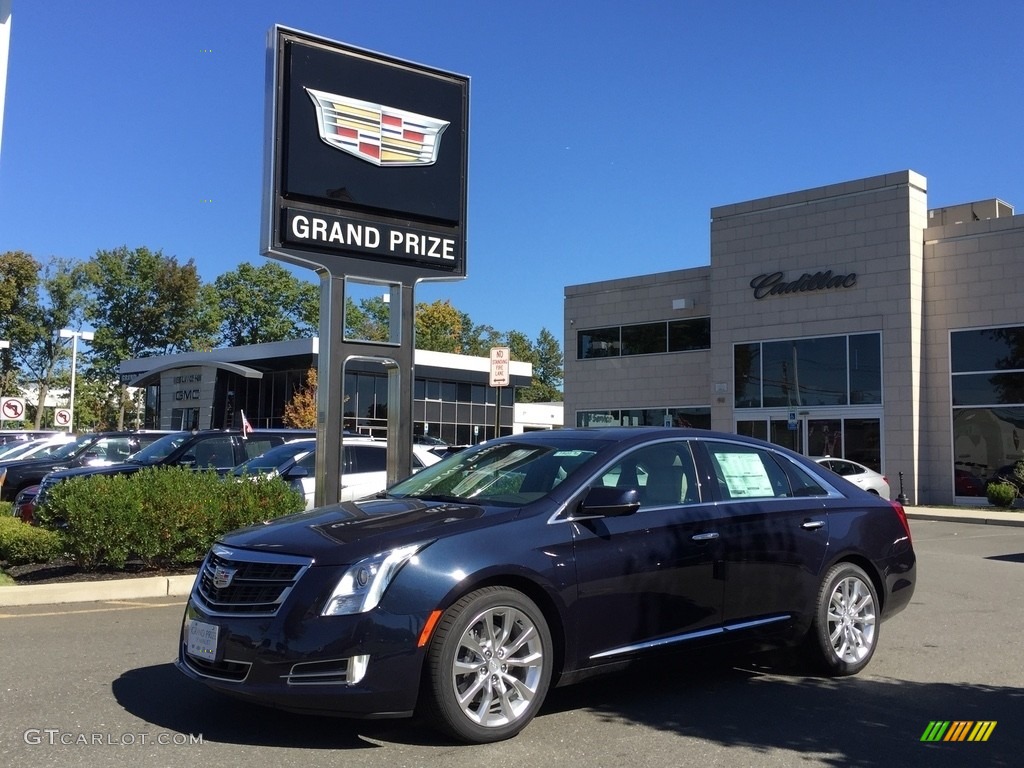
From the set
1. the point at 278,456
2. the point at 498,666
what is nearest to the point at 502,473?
the point at 498,666

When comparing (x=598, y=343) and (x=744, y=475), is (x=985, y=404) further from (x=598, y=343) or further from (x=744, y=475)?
(x=744, y=475)

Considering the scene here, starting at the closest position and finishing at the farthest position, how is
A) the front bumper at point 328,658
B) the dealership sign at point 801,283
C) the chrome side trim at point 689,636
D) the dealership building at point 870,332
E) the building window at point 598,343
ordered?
the front bumper at point 328,658 < the chrome side trim at point 689,636 < the dealership building at point 870,332 < the dealership sign at point 801,283 < the building window at point 598,343

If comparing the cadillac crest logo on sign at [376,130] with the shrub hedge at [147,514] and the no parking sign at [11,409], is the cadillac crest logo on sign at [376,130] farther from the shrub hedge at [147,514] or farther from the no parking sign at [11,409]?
the no parking sign at [11,409]

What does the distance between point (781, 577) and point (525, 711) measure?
2108 mm

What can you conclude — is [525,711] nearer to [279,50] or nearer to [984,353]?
[279,50]

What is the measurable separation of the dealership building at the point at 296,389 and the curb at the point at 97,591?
1365 inches

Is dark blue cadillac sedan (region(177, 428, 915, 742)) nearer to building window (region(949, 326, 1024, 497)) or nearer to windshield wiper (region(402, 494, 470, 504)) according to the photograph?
windshield wiper (region(402, 494, 470, 504))

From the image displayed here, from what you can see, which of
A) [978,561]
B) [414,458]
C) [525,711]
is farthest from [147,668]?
[978,561]

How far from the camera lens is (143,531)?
962cm

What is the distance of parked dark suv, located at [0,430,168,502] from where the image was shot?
16.8m

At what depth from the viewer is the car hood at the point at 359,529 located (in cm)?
453

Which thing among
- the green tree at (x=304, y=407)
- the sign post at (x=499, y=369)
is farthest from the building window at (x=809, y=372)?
the green tree at (x=304, y=407)

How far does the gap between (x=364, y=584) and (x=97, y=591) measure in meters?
5.79

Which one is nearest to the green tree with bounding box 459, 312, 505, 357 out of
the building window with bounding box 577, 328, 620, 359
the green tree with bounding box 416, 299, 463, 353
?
the green tree with bounding box 416, 299, 463, 353
